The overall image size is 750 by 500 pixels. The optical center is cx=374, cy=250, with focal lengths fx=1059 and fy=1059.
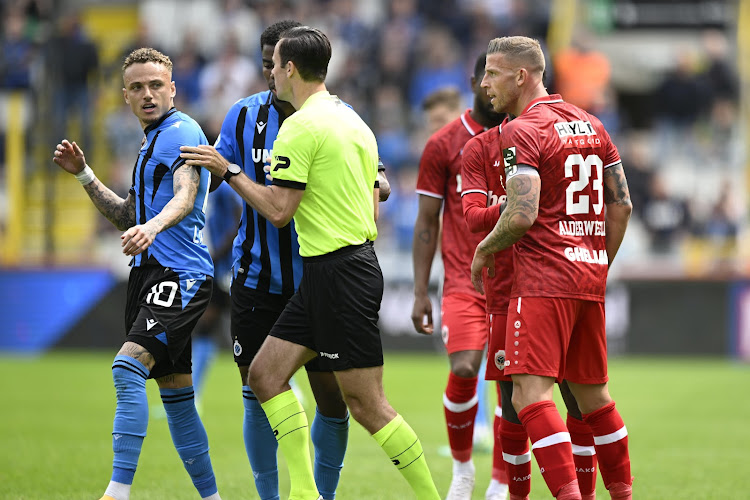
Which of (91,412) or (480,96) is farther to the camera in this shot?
(91,412)

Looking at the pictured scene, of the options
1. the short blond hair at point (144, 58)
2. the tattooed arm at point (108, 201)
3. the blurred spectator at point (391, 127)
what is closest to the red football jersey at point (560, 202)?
the short blond hair at point (144, 58)

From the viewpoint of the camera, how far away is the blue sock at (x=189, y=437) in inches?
238

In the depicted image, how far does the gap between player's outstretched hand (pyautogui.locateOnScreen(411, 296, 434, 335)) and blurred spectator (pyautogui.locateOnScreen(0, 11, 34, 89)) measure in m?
15.0

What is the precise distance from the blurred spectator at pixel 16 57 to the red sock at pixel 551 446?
1697 cm

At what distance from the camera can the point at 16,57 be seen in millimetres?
20297

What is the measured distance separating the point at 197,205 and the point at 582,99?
47.8 ft

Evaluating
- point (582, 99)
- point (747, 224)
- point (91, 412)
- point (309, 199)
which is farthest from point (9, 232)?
point (309, 199)

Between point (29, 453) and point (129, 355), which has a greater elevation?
point (129, 355)

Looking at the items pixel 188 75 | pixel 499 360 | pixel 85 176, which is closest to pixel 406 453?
pixel 499 360

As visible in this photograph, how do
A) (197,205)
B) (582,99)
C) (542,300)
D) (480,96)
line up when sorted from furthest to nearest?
(582,99) < (480,96) < (197,205) < (542,300)

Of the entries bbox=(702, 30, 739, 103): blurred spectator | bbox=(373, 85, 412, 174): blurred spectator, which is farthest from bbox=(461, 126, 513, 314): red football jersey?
bbox=(702, 30, 739, 103): blurred spectator

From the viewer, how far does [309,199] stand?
553 cm

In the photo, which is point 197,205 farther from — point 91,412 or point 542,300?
point 91,412

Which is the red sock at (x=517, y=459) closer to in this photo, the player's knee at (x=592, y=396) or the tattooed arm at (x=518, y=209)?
the player's knee at (x=592, y=396)
